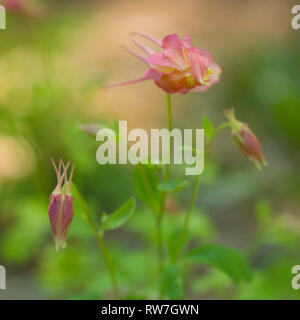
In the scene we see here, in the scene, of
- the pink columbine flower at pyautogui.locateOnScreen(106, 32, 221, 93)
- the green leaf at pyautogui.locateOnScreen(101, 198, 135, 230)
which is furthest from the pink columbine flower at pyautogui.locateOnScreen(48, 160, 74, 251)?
the pink columbine flower at pyautogui.locateOnScreen(106, 32, 221, 93)

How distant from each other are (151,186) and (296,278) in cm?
64

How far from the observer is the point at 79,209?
98cm

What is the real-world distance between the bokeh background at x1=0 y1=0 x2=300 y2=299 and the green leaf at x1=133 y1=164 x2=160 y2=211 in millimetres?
175

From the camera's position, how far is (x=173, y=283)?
971 millimetres

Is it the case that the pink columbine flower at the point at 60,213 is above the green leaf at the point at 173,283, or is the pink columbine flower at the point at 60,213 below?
above

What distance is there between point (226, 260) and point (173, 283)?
0.14m

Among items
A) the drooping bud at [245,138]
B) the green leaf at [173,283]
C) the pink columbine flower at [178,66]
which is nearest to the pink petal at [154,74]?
the pink columbine flower at [178,66]

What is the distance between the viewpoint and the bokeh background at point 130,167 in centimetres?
154

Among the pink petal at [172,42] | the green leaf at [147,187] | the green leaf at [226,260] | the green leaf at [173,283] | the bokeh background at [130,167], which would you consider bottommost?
the green leaf at [173,283]

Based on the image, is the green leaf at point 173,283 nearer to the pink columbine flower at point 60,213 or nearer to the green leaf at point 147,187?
the green leaf at point 147,187

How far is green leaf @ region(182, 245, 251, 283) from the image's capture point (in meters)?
1.02

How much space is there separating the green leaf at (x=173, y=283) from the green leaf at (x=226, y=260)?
7cm

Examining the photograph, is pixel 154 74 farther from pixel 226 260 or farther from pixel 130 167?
pixel 130 167

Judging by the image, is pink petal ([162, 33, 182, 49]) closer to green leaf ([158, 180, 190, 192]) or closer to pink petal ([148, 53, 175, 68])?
pink petal ([148, 53, 175, 68])
